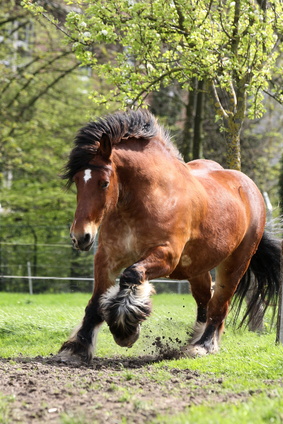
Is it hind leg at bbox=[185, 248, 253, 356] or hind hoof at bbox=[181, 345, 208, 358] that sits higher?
hind leg at bbox=[185, 248, 253, 356]

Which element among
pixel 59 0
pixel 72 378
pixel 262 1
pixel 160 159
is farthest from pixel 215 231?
pixel 59 0

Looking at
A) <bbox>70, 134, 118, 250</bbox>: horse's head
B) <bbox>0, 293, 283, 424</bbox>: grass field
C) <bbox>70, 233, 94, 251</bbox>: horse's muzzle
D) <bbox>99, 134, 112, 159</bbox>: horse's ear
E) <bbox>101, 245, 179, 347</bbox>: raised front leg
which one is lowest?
<bbox>0, 293, 283, 424</bbox>: grass field

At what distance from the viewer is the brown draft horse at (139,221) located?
6535 mm

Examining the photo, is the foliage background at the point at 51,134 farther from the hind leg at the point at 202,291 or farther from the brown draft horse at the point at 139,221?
the brown draft horse at the point at 139,221

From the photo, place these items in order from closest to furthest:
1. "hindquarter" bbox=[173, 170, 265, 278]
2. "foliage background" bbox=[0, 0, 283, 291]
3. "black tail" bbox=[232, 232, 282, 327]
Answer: "hindquarter" bbox=[173, 170, 265, 278]
"black tail" bbox=[232, 232, 282, 327]
"foliage background" bbox=[0, 0, 283, 291]

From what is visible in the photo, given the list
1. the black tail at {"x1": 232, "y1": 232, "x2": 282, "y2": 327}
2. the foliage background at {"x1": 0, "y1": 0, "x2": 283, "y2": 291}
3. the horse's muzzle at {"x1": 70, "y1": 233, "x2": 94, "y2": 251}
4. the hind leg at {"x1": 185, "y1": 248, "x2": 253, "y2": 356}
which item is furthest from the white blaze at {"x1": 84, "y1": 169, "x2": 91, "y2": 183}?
the foliage background at {"x1": 0, "y1": 0, "x2": 283, "y2": 291}

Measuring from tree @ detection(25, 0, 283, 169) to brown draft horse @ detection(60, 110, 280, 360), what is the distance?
261 centimetres

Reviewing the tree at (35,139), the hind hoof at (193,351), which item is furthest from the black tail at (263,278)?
the tree at (35,139)

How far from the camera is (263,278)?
9.41m

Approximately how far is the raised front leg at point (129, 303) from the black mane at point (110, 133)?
1.10 meters

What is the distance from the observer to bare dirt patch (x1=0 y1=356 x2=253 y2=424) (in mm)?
4461

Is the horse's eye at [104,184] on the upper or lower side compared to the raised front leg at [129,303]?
upper

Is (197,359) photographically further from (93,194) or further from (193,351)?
(93,194)

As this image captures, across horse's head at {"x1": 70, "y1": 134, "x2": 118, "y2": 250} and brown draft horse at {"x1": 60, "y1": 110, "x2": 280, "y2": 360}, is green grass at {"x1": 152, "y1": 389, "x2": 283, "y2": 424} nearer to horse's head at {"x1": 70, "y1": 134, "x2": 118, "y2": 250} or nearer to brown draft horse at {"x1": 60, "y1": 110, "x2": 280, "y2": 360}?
brown draft horse at {"x1": 60, "y1": 110, "x2": 280, "y2": 360}
